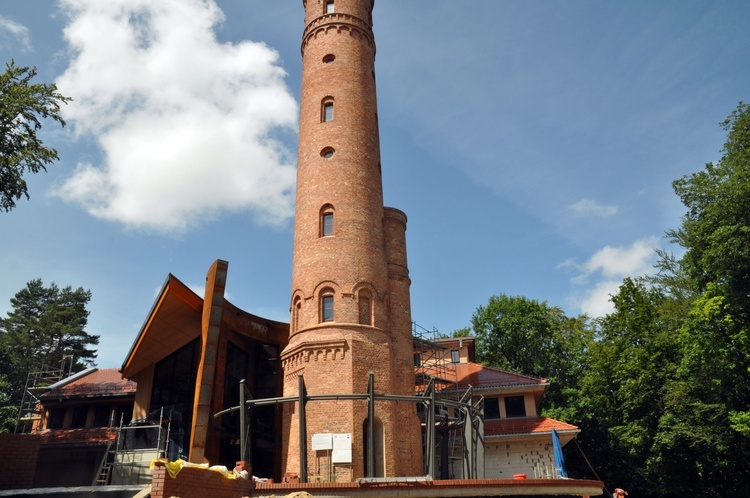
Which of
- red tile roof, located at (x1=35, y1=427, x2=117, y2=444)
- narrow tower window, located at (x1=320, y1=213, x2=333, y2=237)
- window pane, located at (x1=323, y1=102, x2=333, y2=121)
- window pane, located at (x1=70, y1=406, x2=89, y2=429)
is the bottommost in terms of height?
red tile roof, located at (x1=35, y1=427, x2=117, y2=444)

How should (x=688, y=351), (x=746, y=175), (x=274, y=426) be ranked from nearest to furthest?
(x=746, y=175)
(x=688, y=351)
(x=274, y=426)

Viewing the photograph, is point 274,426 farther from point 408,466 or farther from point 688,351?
point 688,351

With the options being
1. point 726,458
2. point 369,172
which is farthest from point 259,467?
point 726,458

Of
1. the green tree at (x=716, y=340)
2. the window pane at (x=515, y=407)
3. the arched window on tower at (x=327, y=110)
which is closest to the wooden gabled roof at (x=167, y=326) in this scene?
the arched window on tower at (x=327, y=110)

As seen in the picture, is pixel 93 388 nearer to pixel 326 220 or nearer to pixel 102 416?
pixel 102 416

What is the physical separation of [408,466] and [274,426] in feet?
26.8

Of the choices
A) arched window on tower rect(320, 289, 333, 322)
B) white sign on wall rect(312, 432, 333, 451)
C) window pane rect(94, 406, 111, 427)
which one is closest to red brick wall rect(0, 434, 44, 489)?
white sign on wall rect(312, 432, 333, 451)

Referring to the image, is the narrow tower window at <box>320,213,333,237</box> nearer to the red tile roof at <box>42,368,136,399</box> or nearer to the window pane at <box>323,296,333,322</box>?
the window pane at <box>323,296,333,322</box>

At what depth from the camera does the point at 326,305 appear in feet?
68.6

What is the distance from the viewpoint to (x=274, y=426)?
25.5m

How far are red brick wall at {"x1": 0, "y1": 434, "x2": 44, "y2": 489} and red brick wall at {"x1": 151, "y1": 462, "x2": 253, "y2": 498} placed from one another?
2315 millimetres

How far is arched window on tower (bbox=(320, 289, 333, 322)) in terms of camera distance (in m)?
20.7

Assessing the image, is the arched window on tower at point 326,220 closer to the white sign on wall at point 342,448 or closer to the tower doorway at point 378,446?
the tower doorway at point 378,446

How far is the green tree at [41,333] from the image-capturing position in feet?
145
